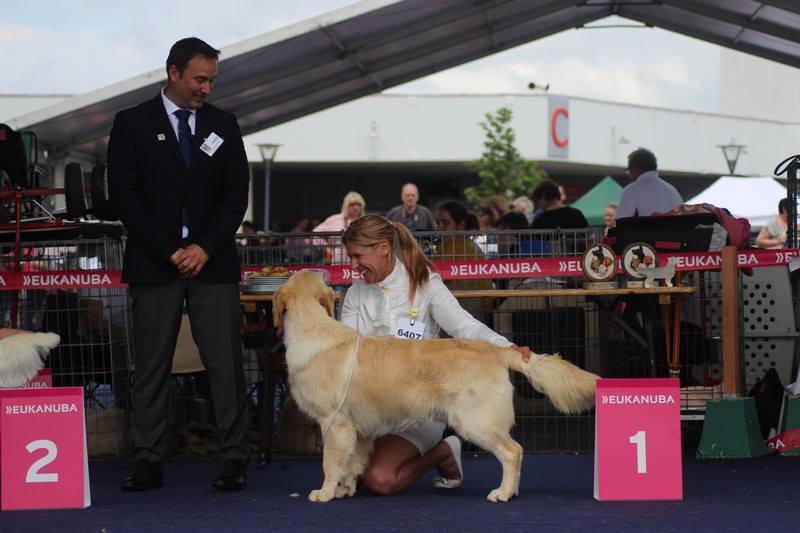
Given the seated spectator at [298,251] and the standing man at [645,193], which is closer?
the seated spectator at [298,251]

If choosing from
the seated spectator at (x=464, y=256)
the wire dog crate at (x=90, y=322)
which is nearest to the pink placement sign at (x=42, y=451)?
the wire dog crate at (x=90, y=322)

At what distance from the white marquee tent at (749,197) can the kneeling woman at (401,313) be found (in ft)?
39.3

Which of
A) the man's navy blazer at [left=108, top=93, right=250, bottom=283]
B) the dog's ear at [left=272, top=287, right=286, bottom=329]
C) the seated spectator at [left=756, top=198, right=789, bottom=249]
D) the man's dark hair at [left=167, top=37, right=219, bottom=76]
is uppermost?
the man's dark hair at [left=167, top=37, right=219, bottom=76]

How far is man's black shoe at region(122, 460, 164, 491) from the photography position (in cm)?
493

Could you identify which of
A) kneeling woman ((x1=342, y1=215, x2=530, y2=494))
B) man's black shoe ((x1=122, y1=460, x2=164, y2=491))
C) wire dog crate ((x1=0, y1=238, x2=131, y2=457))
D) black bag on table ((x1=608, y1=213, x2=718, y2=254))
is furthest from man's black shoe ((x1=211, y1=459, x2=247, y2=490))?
black bag on table ((x1=608, y1=213, x2=718, y2=254))

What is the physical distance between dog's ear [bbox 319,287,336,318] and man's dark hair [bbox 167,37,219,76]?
1.16m

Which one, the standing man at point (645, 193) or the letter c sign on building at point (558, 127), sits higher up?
the letter c sign on building at point (558, 127)

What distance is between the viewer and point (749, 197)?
16.5m

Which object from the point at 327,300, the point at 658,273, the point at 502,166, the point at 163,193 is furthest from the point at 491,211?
the point at 502,166

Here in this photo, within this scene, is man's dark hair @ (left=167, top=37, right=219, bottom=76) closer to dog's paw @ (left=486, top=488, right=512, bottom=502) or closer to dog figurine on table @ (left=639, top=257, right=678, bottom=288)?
dog's paw @ (left=486, top=488, right=512, bottom=502)

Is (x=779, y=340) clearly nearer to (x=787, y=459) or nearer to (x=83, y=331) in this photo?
(x=787, y=459)

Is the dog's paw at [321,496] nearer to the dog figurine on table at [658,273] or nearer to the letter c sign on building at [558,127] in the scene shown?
the dog figurine on table at [658,273]

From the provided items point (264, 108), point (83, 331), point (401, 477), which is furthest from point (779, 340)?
point (264, 108)

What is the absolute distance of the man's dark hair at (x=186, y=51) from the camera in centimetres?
473
